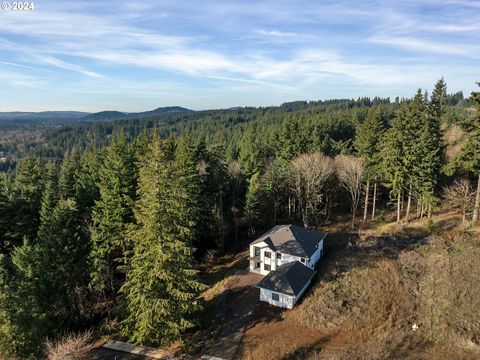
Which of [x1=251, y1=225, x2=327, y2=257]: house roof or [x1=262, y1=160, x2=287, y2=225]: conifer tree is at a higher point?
[x1=262, y1=160, x2=287, y2=225]: conifer tree

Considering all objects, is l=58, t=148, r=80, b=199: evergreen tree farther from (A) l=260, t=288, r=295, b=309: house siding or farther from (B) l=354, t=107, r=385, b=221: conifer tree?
(B) l=354, t=107, r=385, b=221: conifer tree

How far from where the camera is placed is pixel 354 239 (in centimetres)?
3644

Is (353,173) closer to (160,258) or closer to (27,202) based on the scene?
(160,258)

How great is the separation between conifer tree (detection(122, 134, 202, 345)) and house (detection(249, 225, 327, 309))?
7975 millimetres

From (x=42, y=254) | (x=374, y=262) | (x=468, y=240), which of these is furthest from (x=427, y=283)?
(x=42, y=254)

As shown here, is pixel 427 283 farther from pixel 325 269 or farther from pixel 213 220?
pixel 213 220

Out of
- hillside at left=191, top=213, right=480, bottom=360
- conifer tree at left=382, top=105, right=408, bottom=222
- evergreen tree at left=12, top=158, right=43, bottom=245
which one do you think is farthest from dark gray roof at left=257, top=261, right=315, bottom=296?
evergreen tree at left=12, top=158, right=43, bottom=245

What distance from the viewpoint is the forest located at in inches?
843

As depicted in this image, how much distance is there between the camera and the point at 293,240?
32312 millimetres

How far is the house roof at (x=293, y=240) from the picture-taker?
103ft

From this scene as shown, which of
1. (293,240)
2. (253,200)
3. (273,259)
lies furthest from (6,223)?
(293,240)

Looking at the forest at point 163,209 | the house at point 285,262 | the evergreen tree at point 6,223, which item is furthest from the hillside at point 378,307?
the evergreen tree at point 6,223

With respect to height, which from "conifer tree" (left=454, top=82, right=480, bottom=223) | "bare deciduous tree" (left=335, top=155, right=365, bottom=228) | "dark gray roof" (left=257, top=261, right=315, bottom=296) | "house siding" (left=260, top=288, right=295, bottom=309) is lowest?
"house siding" (left=260, top=288, right=295, bottom=309)

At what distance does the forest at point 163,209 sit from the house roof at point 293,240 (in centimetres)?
681
